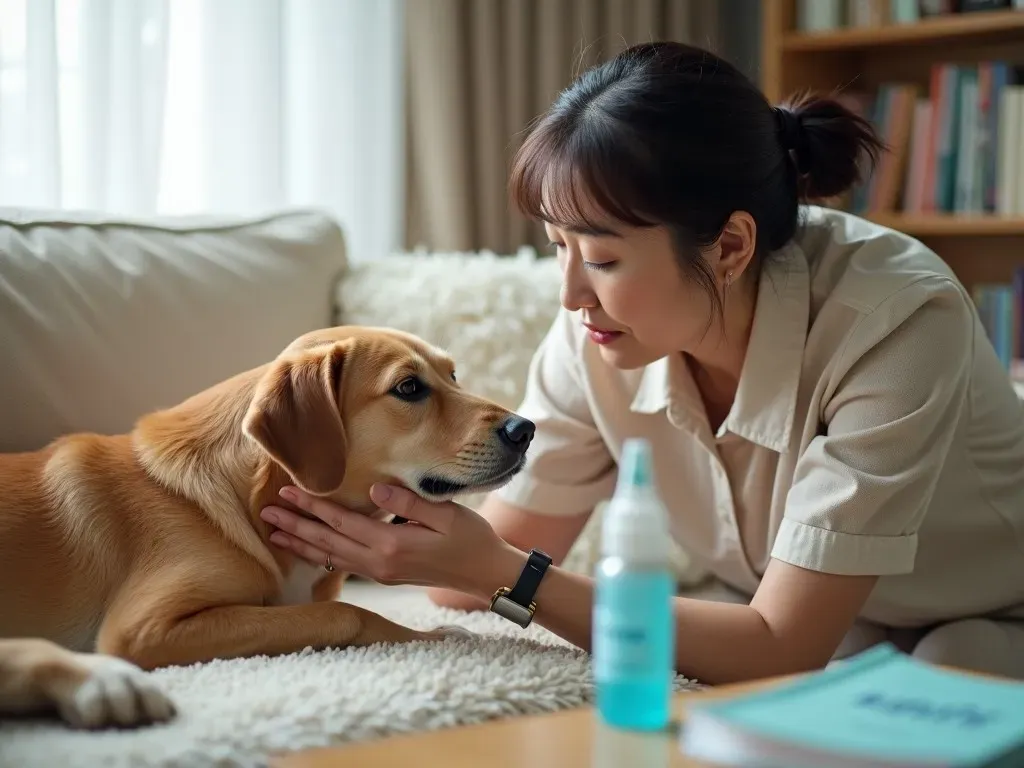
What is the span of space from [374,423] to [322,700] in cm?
51

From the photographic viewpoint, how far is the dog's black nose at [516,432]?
5.24 ft

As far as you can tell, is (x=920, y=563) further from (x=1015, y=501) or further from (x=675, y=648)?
(x=675, y=648)

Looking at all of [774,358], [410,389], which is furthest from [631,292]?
[410,389]

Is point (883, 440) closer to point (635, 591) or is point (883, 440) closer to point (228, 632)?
point (635, 591)

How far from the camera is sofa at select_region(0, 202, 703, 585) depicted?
1.75 meters

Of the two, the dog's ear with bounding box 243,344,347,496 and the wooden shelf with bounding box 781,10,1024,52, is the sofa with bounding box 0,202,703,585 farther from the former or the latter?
the wooden shelf with bounding box 781,10,1024,52

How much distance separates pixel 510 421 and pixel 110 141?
1.32 meters

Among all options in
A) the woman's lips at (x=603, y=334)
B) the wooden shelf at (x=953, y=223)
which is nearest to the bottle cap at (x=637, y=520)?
the woman's lips at (x=603, y=334)

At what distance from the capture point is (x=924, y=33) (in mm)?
3086

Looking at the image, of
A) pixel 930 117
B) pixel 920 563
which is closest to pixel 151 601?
pixel 920 563

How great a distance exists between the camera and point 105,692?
3.54 feet

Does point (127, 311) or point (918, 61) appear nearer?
point (127, 311)

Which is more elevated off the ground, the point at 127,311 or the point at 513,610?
the point at 127,311

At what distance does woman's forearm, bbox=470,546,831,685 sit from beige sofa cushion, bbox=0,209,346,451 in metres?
0.72
